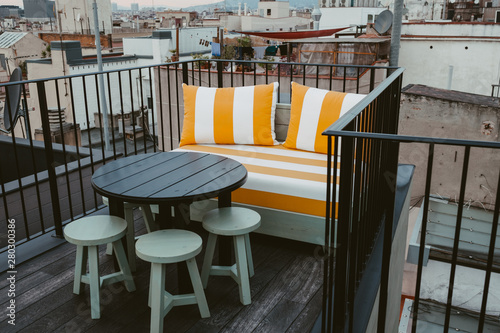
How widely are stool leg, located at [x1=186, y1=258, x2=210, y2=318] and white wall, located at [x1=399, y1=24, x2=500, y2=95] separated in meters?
16.3

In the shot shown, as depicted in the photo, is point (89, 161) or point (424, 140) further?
point (89, 161)

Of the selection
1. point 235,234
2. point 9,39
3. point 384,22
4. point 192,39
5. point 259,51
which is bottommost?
point 235,234

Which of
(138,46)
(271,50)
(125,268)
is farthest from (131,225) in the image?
(138,46)

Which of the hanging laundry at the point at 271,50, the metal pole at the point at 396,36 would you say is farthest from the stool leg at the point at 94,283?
the hanging laundry at the point at 271,50

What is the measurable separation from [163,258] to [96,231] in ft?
1.64

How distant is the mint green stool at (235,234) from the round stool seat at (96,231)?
462mm

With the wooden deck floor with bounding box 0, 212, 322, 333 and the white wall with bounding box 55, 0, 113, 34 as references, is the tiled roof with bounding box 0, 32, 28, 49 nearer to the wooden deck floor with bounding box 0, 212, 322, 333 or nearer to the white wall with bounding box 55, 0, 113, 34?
the white wall with bounding box 55, 0, 113, 34

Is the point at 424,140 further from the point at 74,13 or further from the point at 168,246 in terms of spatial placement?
the point at 74,13

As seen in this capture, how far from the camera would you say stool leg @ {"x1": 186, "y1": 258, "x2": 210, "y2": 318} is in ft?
7.07

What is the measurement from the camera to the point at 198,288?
7.27 feet

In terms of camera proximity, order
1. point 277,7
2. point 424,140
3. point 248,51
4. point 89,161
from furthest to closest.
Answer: point 277,7, point 248,51, point 89,161, point 424,140

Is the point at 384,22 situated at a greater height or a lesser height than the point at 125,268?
greater

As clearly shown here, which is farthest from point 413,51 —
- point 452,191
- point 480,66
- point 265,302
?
point 265,302

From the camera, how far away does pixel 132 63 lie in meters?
28.3
